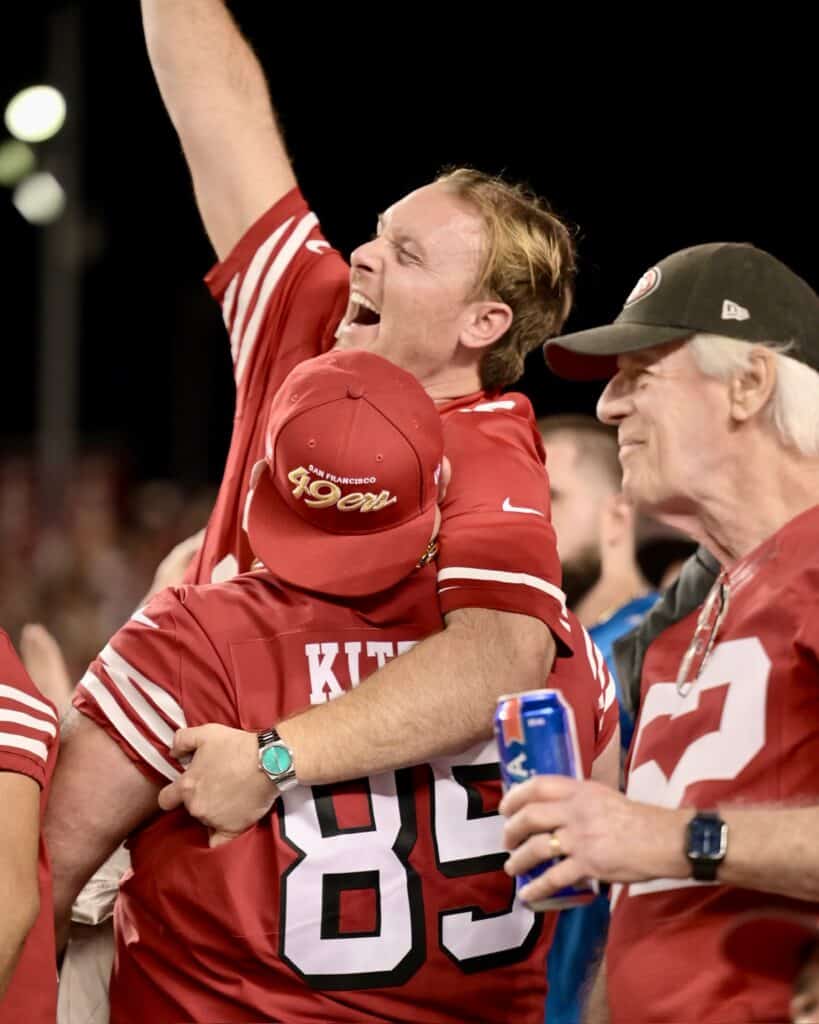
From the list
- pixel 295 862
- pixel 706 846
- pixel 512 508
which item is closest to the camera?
pixel 706 846

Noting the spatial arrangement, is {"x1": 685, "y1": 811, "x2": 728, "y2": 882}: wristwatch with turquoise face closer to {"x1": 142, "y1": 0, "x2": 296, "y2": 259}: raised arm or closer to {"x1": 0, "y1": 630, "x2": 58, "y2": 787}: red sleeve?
{"x1": 0, "y1": 630, "x2": 58, "y2": 787}: red sleeve

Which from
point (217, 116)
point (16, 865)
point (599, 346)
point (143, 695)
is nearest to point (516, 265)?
point (599, 346)

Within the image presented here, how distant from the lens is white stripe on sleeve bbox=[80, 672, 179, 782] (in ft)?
7.78

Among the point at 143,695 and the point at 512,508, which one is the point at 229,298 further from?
the point at 143,695

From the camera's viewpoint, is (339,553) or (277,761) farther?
(339,553)

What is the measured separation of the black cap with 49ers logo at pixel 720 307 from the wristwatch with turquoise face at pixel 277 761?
82 cm

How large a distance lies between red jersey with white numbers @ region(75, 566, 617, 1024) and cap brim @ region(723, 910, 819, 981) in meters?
0.51

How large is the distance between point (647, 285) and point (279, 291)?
1.06 m

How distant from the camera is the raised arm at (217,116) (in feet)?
11.0

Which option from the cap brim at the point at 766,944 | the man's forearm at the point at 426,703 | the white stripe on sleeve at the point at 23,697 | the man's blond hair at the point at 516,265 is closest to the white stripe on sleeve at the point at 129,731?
the white stripe on sleeve at the point at 23,697

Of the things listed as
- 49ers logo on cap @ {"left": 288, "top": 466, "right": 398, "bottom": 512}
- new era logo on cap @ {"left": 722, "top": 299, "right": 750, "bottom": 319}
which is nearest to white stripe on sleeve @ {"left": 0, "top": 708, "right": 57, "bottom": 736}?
49ers logo on cap @ {"left": 288, "top": 466, "right": 398, "bottom": 512}

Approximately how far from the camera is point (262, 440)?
3.10 meters

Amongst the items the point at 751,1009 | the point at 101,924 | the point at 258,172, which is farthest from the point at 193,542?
the point at 751,1009

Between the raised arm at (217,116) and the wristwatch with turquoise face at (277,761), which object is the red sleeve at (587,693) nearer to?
the wristwatch with turquoise face at (277,761)
